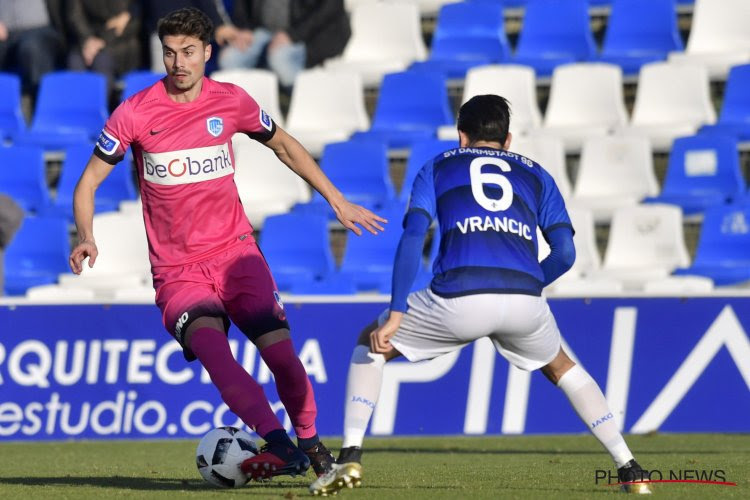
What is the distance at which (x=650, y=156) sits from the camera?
42.9 feet

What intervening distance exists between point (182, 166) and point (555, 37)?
343 inches

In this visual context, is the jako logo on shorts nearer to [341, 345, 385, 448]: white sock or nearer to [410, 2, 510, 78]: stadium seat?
[341, 345, 385, 448]: white sock

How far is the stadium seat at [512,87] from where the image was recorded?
1359 centimetres

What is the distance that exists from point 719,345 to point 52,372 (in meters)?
4.85

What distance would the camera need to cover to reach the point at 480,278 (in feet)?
19.1

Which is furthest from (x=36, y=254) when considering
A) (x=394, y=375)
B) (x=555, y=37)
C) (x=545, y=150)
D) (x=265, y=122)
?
(x=265, y=122)

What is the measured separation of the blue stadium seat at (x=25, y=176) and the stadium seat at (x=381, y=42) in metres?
3.28

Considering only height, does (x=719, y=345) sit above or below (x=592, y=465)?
above

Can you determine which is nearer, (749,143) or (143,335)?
(143,335)

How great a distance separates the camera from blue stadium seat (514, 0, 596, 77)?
14523 mm

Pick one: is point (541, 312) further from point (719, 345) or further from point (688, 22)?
point (688, 22)

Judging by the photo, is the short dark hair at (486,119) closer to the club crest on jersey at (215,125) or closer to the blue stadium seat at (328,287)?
the club crest on jersey at (215,125)

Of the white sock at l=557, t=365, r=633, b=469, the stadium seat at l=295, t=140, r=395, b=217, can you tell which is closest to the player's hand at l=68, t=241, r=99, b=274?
the white sock at l=557, t=365, r=633, b=469

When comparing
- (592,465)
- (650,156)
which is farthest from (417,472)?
(650,156)
